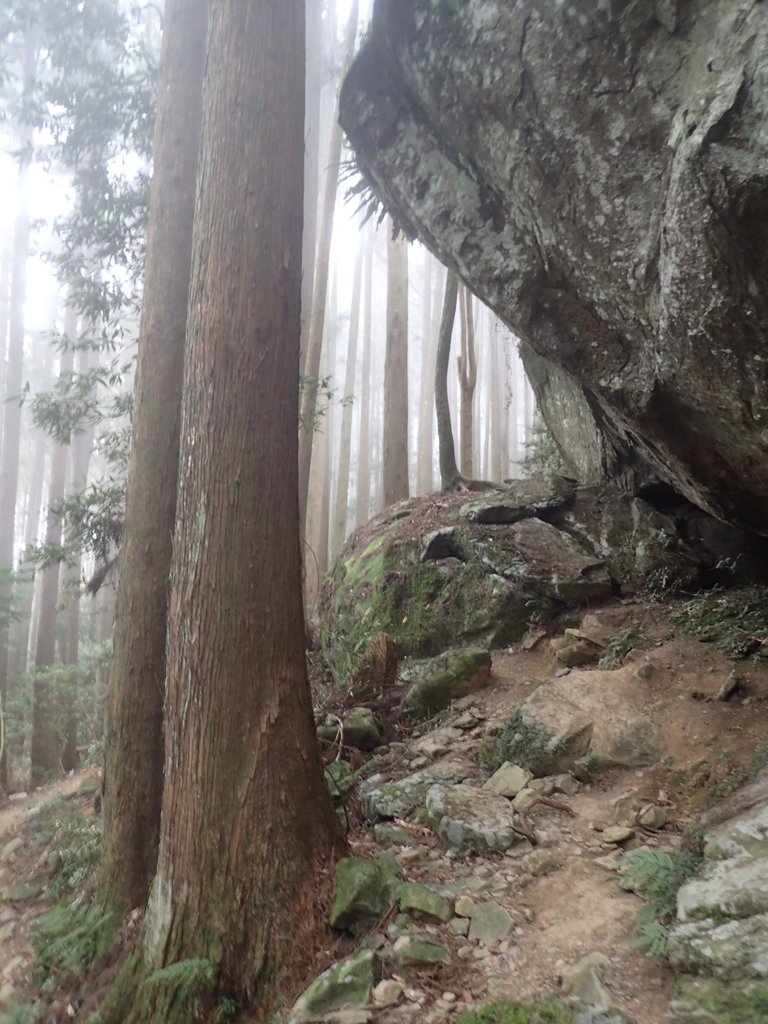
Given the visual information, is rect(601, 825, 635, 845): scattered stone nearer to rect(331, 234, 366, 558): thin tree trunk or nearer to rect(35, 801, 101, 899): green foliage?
rect(35, 801, 101, 899): green foliage

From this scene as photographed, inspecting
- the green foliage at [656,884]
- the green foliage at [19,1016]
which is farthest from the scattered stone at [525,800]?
the green foliage at [19,1016]

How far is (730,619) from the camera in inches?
207

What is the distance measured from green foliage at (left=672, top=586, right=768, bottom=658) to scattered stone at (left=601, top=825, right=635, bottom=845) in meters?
1.97

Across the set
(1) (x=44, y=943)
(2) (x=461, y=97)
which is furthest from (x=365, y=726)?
(2) (x=461, y=97)

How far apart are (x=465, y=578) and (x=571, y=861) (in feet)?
12.5

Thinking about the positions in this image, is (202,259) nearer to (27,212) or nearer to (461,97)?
(461,97)

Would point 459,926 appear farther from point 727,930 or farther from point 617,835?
point 727,930

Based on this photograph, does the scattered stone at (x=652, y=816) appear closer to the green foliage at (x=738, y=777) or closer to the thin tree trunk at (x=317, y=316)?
the green foliage at (x=738, y=777)

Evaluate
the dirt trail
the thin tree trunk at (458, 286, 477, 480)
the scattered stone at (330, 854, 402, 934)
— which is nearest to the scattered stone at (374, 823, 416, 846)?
the scattered stone at (330, 854, 402, 934)

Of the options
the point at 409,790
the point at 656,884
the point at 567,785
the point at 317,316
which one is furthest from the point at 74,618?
the point at 656,884

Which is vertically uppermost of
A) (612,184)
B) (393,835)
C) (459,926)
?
(612,184)

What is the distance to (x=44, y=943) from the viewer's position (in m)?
4.05

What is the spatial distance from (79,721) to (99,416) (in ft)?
30.1

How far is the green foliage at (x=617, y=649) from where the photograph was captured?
17.4 ft
